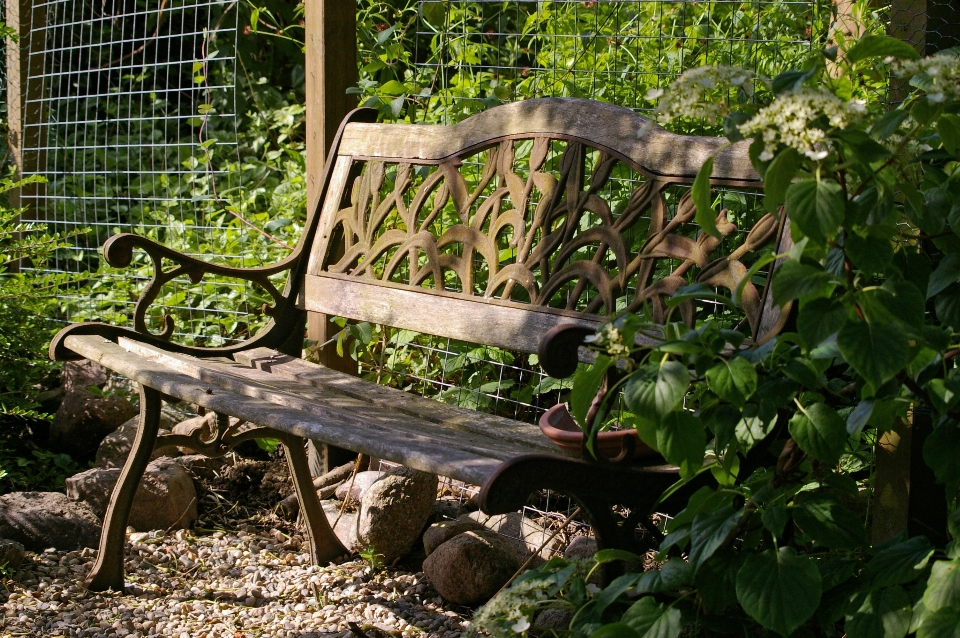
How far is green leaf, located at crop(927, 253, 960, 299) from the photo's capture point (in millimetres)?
1611

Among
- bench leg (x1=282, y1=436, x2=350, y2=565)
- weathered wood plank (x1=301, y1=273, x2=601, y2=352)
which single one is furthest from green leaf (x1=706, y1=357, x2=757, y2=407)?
bench leg (x1=282, y1=436, x2=350, y2=565)

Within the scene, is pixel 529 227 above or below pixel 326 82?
below

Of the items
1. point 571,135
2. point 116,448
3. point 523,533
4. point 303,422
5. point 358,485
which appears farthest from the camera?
point 116,448

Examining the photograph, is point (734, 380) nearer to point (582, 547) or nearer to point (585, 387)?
point (585, 387)

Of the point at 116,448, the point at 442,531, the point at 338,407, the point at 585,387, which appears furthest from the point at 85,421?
the point at 585,387

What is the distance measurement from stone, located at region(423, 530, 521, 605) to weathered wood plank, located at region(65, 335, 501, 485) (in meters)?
0.63

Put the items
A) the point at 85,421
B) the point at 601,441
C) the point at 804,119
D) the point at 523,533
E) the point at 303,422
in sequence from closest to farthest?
the point at 804,119 < the point at 601,441 < the point at 303,422 < the point at 523,533 < the point at 85,421

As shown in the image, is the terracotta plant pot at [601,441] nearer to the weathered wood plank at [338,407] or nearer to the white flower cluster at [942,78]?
the weathered wood plank at [338,407]

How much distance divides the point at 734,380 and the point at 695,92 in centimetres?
44

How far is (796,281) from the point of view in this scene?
4.74ft

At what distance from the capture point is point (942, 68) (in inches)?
55.0

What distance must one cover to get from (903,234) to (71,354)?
7.61ft

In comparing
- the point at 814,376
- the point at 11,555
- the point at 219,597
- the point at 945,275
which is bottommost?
the point at 219,597

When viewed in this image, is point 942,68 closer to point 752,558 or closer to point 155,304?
point 752,558
